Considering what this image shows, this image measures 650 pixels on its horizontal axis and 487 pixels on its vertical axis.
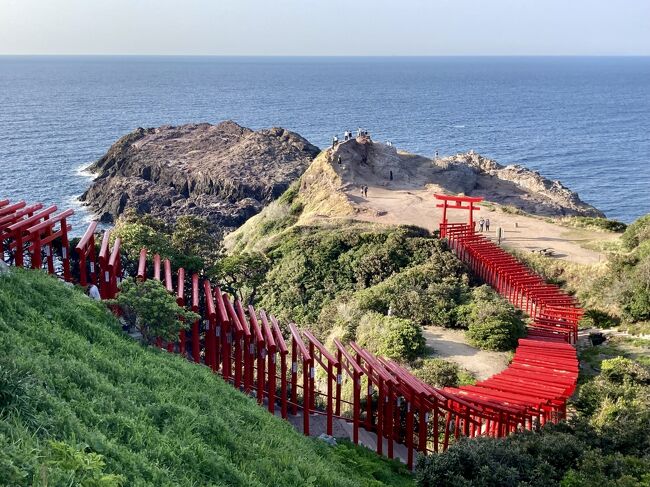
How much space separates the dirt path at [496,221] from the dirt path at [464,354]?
30.3 feet

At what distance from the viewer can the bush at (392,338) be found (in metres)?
22.3

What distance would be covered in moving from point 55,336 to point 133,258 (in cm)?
1085

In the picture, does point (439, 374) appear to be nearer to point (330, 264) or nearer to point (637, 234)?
point (330, 264)

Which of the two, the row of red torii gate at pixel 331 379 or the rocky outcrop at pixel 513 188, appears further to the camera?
the rocky outcrop at pixel 513 188

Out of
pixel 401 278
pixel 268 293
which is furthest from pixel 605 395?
pixel 268 293

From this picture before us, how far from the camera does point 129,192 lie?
203 feet

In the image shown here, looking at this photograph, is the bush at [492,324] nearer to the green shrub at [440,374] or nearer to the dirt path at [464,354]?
the dirt path at [464,354]

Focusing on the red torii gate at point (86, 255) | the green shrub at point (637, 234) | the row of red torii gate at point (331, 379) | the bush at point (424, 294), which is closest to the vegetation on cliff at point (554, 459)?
the row of red torii gate at point (331, 379)

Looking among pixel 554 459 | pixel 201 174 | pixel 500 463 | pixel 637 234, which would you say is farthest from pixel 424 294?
pixel 201 174

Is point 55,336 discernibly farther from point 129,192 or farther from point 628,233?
point 129,192

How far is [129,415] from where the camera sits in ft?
32.6

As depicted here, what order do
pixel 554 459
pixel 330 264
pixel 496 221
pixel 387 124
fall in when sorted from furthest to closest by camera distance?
pixel 387 124 → pixel 496 221 → pixel 330 264 → pixel 554 459

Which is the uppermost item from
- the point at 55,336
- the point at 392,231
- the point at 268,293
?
the point at 55,336

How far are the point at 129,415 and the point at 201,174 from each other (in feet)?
181
